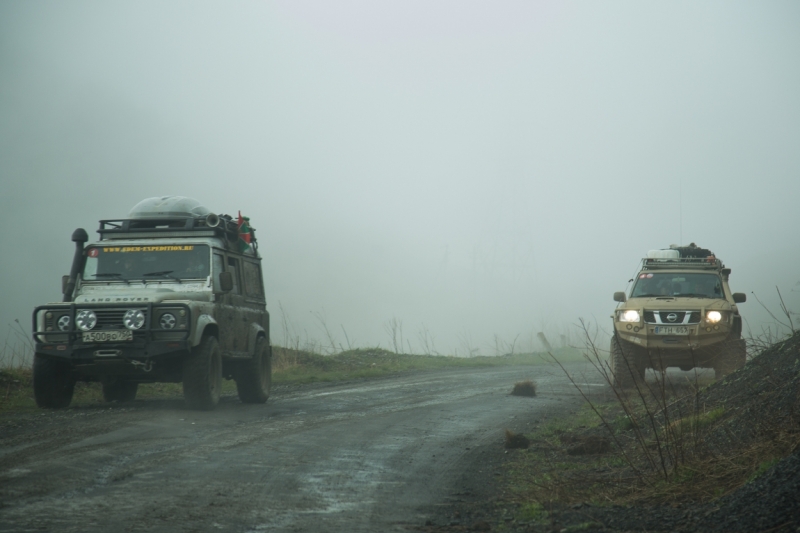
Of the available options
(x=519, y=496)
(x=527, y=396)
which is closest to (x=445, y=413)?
(x=527, y=396)

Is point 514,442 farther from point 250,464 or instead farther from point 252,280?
point 252,280

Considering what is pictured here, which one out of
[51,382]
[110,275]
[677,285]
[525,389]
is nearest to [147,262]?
[110,275]

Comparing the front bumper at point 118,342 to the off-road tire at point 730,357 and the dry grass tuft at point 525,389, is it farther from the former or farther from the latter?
the off-road tire at point 730,357

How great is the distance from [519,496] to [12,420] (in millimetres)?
6718

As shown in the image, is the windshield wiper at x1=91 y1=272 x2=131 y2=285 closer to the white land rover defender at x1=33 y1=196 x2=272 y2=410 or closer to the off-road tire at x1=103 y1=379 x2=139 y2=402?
the white land rover defender at x1=33 y1=196 x2=272 y2=410

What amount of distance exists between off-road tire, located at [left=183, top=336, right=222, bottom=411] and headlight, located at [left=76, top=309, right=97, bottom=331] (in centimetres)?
131

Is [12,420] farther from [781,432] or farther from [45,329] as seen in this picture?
[781,432]

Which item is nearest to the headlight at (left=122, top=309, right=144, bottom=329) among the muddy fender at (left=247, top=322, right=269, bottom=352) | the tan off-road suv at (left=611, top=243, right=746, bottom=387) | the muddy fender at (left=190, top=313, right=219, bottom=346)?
the muddy fender at (left=190, top=313, right=219, bottom=346)

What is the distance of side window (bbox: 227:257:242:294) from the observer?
40.0ft

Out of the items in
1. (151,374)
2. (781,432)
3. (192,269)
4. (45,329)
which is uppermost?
(192,269)

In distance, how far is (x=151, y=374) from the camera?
34.1ft

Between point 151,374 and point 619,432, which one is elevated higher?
point 151,374

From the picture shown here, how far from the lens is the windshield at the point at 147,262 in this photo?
1134 cm

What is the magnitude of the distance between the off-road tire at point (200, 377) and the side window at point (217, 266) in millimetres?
1011
